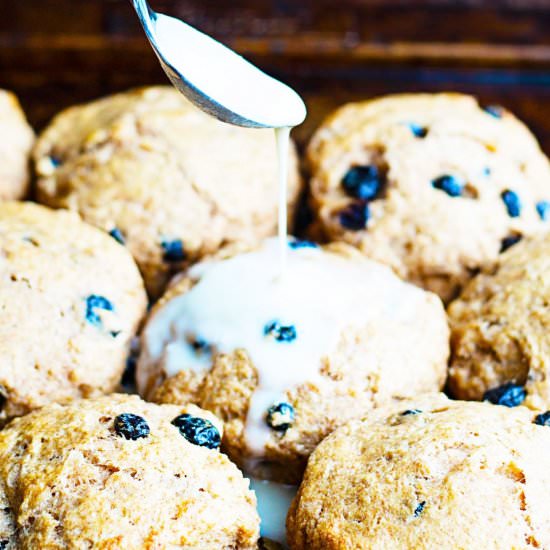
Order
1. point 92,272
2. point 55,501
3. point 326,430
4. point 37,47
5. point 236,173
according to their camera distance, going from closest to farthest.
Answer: point 55,501 < point 326,430 < point 92,272 < point 236,173 < point 37,47

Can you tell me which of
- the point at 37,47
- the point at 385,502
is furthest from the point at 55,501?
the point at 37,47

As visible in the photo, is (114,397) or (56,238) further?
(56,238)

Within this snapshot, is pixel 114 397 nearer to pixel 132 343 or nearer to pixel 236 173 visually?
pixel 132 343

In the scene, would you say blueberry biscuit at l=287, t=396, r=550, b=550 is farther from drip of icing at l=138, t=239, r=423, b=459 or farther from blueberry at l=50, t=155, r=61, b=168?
blueberry at l=50, t=155, r=61, b=168

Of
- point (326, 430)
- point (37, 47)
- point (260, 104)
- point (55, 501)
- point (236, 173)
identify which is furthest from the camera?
point (37, 47)

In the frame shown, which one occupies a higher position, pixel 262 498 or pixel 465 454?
pixel 465 454

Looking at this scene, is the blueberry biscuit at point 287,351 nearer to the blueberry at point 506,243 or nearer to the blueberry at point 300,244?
the blueberry at point 300,244
